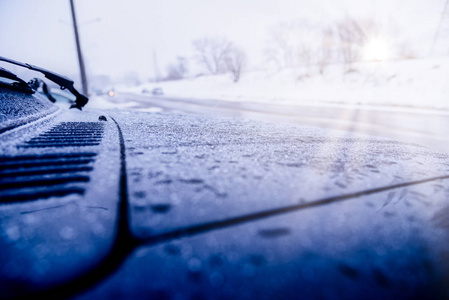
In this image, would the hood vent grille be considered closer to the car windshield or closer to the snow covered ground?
the car windshield

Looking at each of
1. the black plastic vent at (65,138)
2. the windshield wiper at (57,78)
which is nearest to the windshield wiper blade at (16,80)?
the windshield wiper at (57,78)

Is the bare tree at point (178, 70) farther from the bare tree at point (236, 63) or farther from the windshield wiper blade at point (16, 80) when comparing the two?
the windshield wiper blade at point (16, 80)

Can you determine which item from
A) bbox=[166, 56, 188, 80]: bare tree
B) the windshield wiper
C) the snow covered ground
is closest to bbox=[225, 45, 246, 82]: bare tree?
the snow covered ground

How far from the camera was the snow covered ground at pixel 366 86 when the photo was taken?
56.4 feet

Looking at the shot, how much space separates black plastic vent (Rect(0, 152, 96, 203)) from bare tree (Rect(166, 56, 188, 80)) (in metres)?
65.0

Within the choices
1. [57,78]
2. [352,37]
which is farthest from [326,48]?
[57,78]

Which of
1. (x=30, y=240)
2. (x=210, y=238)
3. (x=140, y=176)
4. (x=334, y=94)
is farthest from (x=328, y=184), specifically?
(x=334, y=94)

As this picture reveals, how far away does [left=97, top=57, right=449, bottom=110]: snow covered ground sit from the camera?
17.2 m

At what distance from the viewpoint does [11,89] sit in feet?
4.97

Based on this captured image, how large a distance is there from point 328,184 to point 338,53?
3520 cm

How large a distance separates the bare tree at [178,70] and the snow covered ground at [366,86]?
104 feet

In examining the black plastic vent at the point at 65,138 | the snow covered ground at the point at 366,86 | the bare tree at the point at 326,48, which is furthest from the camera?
the bare tree at the point at 326,48

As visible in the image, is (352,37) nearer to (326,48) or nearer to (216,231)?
(326,48)

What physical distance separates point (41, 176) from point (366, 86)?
2610 centimetres
